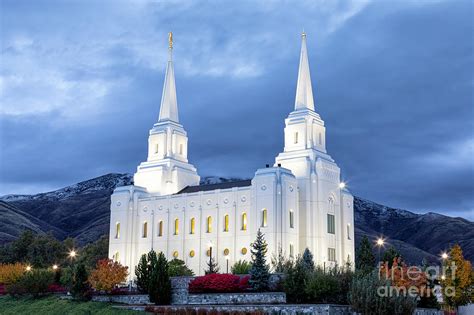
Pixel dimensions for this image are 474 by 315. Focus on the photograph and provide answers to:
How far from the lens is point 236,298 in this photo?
117ft

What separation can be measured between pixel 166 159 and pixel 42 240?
2448cm

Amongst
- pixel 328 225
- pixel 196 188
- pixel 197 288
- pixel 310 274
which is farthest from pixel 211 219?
pixel 310 274

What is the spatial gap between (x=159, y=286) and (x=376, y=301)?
15.3 m

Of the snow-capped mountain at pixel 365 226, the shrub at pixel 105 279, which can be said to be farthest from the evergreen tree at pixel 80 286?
the snow-capped mountain at pixel 365 226

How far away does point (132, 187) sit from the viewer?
71.7 metres

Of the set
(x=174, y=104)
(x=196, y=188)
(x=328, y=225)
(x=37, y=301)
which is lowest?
(x=37, y=301)

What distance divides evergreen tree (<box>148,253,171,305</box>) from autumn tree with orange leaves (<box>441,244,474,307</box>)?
17.9 meters

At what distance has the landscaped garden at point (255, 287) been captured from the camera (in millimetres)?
30120

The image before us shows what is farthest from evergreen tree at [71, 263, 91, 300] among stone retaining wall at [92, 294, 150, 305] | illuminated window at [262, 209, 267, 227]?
illuminated window at [262, 209, 267, 227]

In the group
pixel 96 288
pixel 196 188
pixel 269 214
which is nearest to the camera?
pixel 96 288

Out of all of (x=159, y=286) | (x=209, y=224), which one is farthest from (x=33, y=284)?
(x=209, y=224)

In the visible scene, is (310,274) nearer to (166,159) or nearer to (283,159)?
(283,159)

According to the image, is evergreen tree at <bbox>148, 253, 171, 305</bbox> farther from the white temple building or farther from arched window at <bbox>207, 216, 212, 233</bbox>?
arched window at <bbox>207, 216, 212, 233</bbox>

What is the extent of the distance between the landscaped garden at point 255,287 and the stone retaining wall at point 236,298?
53 millimetres
